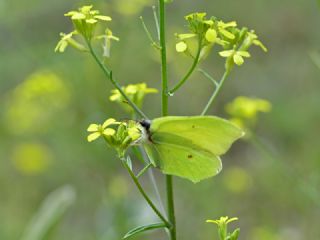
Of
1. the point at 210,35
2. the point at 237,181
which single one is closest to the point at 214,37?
the point at 210,35

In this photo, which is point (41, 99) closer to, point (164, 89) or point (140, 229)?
point (164, 89)

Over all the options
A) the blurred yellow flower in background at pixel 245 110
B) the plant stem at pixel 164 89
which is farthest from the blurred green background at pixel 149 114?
the plant stem at pixel 164 89

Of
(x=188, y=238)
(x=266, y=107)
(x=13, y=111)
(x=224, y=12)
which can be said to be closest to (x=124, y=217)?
(x=188, y=238)

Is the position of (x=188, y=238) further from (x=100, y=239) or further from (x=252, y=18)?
(x=252, y=18)

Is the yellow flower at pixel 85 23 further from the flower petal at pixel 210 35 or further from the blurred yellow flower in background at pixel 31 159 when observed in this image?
the blurred yellow flower in background at pixel 31 159

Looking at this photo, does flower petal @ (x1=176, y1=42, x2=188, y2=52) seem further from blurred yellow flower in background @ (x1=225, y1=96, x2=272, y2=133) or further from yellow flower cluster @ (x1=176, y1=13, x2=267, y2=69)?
blurred yellow flower in background @ (x1=225, y1=96, x2=272, y2=133)

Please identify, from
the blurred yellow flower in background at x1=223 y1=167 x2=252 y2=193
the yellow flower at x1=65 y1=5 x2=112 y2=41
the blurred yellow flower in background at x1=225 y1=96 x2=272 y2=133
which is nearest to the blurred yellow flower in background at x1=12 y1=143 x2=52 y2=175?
the blurred yellow flower in background at x1=223 y1=167 x2=252 y2=193
